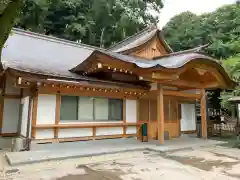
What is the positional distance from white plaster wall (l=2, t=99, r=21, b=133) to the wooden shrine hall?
0.03 metres

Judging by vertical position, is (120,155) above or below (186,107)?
below

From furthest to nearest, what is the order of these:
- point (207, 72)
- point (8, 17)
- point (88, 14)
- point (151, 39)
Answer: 1. point (88, 14)
2. point (151, 39)
3. point (207, 72)
4. point (8, 17)

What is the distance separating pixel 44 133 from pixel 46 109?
750mm

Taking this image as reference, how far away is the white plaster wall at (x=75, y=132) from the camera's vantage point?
6.83 meters

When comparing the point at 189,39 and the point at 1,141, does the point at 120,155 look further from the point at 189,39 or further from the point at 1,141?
the point at 189,39

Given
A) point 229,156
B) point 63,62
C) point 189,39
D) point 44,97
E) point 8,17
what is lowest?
point 229,156

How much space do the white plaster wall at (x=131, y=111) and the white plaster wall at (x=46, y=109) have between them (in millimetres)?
2918

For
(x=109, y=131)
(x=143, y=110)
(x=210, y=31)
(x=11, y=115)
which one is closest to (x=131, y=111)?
(x=143, y=110)

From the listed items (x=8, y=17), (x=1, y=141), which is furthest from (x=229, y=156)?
(x=1, y=141)

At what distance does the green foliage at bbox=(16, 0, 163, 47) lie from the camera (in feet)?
74.1

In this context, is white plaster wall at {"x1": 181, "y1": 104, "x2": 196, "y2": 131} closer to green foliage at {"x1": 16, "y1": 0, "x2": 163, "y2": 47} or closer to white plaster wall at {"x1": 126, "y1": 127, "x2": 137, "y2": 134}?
white plaster wall at {"x1": 126, "y1": 127, "x2": 137, "y2": 134}

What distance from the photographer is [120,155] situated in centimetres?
624

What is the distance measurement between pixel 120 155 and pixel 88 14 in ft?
69.8

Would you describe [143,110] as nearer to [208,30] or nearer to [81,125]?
[81,125]
